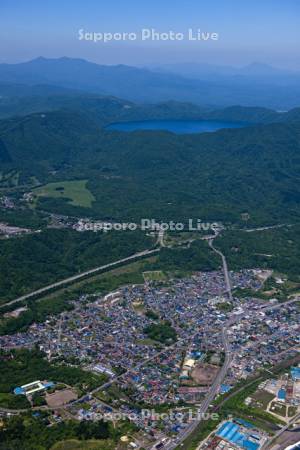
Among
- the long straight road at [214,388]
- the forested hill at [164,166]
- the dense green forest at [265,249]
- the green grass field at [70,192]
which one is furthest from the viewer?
the green grass field at [70,192]

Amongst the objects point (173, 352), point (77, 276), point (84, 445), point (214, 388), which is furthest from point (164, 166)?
point (84, 445)


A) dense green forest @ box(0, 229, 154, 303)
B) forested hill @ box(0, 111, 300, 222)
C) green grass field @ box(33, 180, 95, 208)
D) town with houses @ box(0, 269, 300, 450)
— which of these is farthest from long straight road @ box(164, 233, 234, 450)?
green grass field @ box(33, 180, 95, 208)

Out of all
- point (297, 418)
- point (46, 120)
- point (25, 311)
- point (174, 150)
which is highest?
point (46, 120)

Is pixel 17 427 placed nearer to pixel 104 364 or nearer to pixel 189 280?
pixel 104 364

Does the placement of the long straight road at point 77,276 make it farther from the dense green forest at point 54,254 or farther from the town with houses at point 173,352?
the town with houses at point 173,352

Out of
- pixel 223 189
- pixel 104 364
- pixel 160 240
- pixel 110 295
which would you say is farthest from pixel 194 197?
pixel 104 364

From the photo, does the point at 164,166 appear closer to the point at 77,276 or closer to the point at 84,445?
the point at 77,276

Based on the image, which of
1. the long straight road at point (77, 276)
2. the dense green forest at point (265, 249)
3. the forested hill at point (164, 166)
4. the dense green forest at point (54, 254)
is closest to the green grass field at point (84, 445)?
the long straight road at point (77, 276)

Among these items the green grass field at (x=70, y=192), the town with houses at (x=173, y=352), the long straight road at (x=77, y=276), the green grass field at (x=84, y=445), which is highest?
the green grass field at (x=70, y=192)
